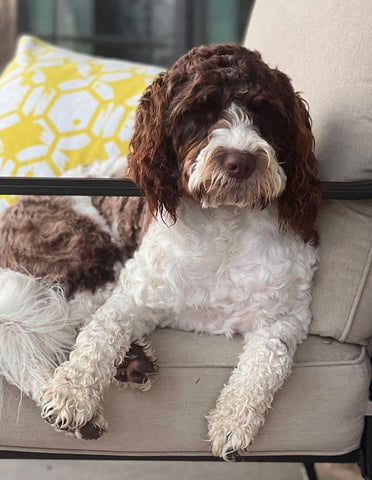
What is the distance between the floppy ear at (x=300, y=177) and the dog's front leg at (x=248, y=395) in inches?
10.6

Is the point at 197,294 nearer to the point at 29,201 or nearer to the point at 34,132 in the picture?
the point at 29,201

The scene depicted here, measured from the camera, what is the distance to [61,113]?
243 centimetres

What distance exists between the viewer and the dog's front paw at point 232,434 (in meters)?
1.57

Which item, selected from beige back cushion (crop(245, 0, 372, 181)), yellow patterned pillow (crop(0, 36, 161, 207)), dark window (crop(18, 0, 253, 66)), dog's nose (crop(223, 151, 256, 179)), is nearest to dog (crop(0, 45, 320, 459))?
dog's nose (crop(223, 151, 256, 179))

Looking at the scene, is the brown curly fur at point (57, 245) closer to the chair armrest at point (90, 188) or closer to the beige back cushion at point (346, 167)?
the chair armrest at point (90, 188)

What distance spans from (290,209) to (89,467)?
48.7 inches

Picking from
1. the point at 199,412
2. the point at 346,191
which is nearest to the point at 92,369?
the point at 199,412

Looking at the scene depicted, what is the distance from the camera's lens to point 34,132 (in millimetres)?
2371

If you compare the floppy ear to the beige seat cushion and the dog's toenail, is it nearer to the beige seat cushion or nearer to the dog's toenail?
the beige seat cushion

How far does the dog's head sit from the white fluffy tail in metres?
0.32

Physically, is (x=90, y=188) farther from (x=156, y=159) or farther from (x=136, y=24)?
(x=136, y=24)

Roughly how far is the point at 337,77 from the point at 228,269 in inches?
19.9

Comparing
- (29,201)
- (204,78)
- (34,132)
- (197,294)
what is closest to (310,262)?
(197,294)

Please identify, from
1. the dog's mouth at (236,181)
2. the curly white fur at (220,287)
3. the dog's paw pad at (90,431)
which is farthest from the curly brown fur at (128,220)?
the dog's paw pad at (90,431)
